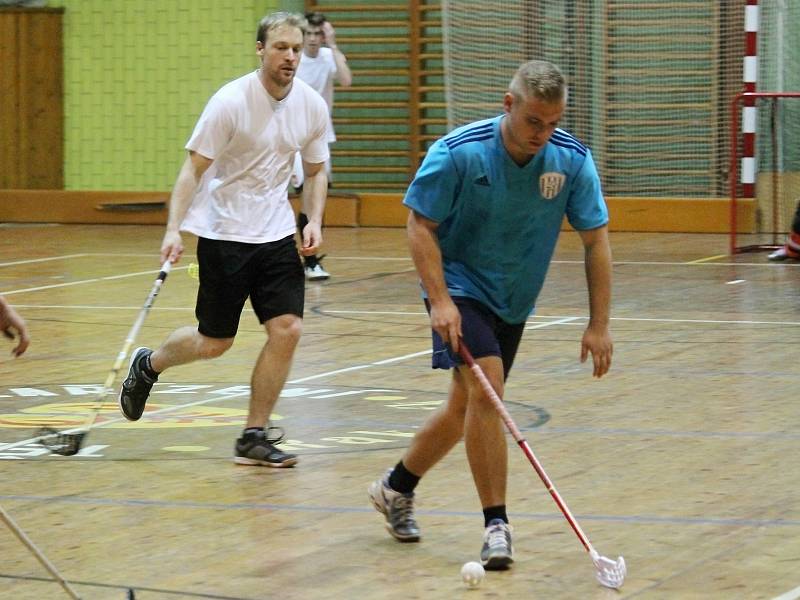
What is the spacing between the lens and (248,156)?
6637 mm

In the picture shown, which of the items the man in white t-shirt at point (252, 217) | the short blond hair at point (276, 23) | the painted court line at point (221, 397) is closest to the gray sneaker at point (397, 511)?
the man in white t-shirt at point (252, 217)

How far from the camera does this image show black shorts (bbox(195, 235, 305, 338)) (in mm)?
6520

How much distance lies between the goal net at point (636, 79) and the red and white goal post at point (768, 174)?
0.55 metres

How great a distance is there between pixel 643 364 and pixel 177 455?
326 centimetres

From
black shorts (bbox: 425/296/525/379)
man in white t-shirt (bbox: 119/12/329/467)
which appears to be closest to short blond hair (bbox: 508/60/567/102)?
black shorts (bbox: 425/296/525/379)

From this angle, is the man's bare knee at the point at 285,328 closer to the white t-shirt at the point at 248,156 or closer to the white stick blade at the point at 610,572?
the white t-shirt at the point at 248,156

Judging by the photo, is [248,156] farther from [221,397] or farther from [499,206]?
[499,206]

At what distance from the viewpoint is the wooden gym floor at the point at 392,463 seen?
462cm

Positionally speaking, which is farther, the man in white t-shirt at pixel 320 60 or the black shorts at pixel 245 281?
the man in white t-shirt at pixel 320 60

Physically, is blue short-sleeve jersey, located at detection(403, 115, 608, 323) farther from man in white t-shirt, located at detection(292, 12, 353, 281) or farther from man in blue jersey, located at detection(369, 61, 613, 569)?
man in white t-shirt, located at detection(292, 12, 353, 281)

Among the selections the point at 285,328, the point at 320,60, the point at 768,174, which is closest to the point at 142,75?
the point at 320,60

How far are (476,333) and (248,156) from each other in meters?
2.10

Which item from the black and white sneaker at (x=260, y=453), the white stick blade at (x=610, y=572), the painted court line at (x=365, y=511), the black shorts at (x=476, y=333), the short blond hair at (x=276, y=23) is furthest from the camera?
the short blond hair at (x=276, y=23)

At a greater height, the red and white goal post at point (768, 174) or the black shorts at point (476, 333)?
the red and white goal post at point (768, 174)
